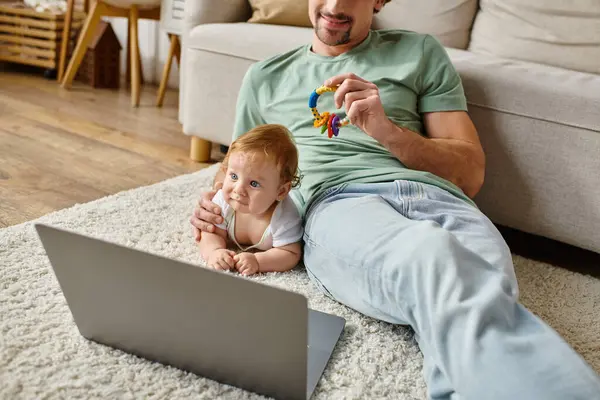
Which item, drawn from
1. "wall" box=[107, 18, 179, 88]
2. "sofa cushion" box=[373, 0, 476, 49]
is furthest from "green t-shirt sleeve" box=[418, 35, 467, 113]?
"wall" box=[107, 18, 179, 88]

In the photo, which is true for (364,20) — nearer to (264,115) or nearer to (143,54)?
(264,115)

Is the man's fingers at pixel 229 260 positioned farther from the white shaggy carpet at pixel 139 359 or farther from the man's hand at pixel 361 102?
the man's hand at pixel 361 102

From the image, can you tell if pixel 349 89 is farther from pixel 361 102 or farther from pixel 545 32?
pixel 545 32

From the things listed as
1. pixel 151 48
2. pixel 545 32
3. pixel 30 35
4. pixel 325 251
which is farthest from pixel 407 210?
pixel 30 35

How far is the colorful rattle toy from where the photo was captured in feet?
3.87

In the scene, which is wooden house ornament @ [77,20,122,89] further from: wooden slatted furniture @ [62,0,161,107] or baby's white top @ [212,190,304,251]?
baby's white top @ [212,190,304,251]

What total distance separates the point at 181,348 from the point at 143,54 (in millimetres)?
2761

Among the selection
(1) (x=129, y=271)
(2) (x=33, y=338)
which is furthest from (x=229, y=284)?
(2) (x=33, y=338)

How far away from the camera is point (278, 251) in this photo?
1.20 m

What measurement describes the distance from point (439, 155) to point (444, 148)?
0.02 metres

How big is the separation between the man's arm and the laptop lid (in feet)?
1.75

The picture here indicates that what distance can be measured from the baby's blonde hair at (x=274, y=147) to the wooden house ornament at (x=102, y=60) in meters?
2.14

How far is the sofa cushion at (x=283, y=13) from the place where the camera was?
6.24 feet

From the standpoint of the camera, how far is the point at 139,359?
908 millimetres
